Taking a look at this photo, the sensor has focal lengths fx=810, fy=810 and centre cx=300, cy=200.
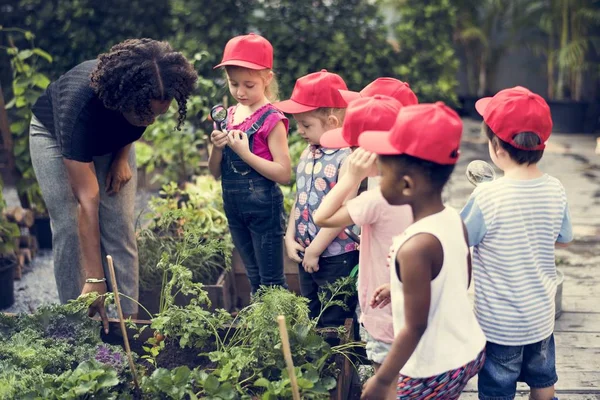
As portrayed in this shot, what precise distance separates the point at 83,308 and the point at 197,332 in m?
0.45

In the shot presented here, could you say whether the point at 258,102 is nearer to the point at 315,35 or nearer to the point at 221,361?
the point at 221,361

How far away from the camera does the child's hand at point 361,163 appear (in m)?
2.37

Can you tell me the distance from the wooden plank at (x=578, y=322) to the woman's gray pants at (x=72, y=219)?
78.6 inches

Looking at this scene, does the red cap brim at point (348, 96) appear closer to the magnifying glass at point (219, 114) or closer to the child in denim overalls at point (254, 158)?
the child in denim overalls at point (254, 158)

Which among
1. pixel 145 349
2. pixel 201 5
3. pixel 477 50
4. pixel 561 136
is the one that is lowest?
pixel 561 136

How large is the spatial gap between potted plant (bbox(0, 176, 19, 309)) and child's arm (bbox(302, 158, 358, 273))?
1984 millimetres

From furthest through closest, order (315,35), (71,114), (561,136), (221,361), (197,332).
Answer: (561,136), (315,35), (71,114), (197,332), (221,361)

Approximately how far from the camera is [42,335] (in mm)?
2920

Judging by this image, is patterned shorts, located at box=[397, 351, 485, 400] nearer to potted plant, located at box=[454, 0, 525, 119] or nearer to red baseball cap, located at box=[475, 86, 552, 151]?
red baseball cap, located at box=[475, 86, 552, 151]

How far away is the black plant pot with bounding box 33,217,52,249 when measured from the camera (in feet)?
17.3

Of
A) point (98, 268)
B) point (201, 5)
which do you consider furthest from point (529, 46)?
point (98, 268)

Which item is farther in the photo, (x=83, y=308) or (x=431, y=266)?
(x=83, y=308)

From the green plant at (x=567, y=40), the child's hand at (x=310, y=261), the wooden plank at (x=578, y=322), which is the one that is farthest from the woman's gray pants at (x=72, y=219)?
the green plant at (x=567, y=40)

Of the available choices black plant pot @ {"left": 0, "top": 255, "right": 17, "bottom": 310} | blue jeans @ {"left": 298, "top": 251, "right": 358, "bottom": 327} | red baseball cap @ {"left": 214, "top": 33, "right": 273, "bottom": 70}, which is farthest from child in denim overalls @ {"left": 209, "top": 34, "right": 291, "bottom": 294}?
black plant pot @ {"left": 0, "top": 255, "right": 17, "bottom": 310}
